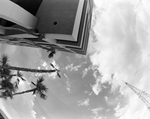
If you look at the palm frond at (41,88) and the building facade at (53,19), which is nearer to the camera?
the building facade at (53,19)

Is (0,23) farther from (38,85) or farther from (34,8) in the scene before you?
(38,85)

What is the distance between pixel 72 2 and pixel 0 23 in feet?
36.3

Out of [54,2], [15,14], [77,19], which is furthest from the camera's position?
[54,2]

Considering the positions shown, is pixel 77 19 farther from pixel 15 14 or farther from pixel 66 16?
pixel 15 14

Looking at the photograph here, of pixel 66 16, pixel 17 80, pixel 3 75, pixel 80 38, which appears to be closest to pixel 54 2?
pixel 66 16

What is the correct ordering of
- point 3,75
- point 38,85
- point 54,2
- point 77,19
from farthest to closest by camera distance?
point 38,85 < point 3,75 < point 54,2 < point 77,19

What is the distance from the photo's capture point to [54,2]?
14.3 m

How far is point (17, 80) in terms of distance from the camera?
21.8 meters

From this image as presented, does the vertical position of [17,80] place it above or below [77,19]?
above

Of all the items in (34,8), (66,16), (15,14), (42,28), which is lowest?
(66,16)

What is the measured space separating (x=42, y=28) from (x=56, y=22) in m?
1.85

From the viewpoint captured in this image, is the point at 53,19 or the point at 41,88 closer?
the point at 53,19

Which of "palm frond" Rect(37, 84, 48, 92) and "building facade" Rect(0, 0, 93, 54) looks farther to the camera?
"palm frond" Rect(37, 84, 48, 92)

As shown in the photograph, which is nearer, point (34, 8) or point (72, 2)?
point (72, 2)
